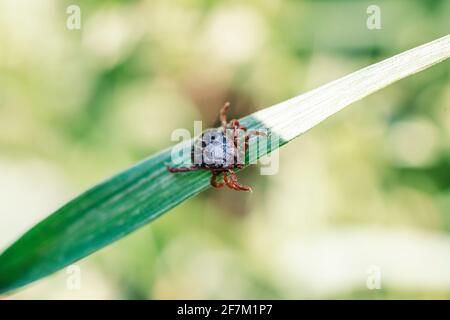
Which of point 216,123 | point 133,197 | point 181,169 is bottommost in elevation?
point 133,197

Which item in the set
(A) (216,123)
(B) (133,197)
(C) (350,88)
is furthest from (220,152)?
(A) (216,123)

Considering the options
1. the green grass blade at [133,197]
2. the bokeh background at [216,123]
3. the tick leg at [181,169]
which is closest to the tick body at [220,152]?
the tick leg at [181,169]

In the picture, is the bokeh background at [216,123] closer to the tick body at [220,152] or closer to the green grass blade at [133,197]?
A: the tick body at [220,152]

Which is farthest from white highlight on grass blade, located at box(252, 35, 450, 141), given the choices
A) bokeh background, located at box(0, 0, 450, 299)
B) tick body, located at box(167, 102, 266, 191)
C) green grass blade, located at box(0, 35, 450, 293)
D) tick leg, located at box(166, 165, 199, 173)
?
bokeh background, located at box(0, 0, 450, 299)

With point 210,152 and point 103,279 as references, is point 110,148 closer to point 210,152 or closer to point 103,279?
point 103,279

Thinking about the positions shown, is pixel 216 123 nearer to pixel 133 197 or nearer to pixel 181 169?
pixel 181 169

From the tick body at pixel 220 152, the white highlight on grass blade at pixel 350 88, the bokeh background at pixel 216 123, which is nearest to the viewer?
the white highlight on grass blade at pixel 350 88
